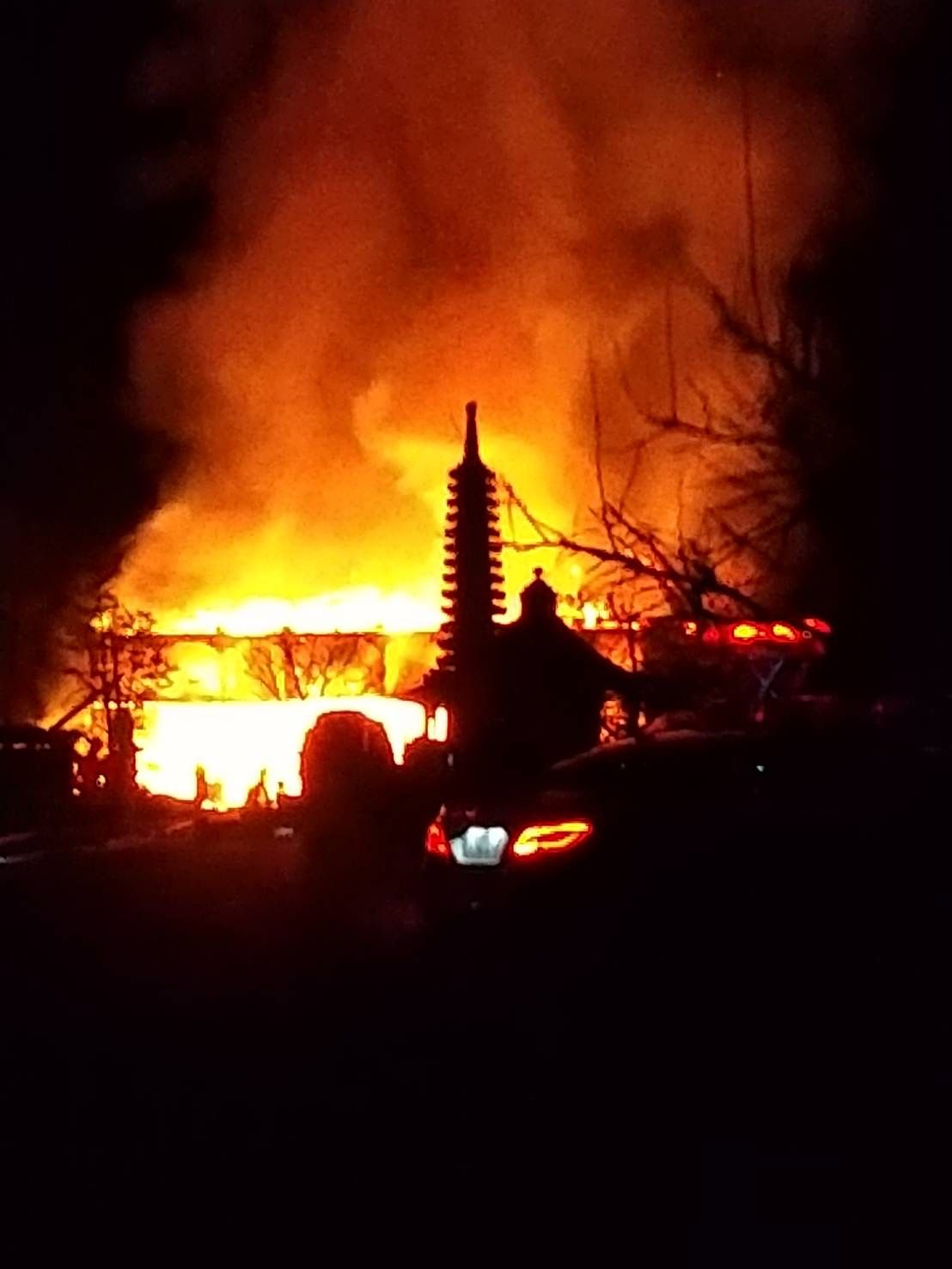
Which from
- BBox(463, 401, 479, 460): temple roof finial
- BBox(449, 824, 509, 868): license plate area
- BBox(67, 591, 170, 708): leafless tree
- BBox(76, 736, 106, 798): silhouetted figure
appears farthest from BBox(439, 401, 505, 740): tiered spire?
BBox(449, 824, 509, 868): license plate area

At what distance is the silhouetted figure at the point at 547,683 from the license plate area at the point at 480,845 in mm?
18158

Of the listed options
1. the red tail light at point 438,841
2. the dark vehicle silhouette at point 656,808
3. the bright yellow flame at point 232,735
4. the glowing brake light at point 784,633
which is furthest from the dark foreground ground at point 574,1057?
the bright yellow flame at point 232,735

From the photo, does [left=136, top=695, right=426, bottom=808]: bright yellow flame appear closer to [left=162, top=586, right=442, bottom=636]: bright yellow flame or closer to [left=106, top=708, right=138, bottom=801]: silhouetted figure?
[left=162, top=586, right=442, bottom=636]: bright yellow flame

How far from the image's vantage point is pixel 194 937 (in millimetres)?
12281

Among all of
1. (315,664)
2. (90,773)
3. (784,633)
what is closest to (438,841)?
(784,633)

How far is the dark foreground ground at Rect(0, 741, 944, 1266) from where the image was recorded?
545 centimetres

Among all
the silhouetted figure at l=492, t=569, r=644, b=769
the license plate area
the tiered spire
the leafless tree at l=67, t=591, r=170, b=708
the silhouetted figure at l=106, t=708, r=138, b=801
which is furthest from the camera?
the leafless tree at l=67, t=591, r=170, b=708

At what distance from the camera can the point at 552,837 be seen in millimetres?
8031

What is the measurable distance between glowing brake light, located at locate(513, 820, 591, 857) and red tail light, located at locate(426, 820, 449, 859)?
0.46m

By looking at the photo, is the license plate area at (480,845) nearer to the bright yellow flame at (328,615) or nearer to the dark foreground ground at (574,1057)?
the dark foreground ground at (574,1057)

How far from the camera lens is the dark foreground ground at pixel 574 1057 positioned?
5453 mm

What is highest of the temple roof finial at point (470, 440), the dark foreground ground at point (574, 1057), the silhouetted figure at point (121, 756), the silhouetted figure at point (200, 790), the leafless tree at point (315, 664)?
the temple roof finial at point (470, 440)

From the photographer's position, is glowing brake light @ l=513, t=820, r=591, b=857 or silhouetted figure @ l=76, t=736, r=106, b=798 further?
silhouetted figure @ l=76, t=736, r=106, b=798

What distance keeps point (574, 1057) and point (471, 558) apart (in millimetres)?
30283
